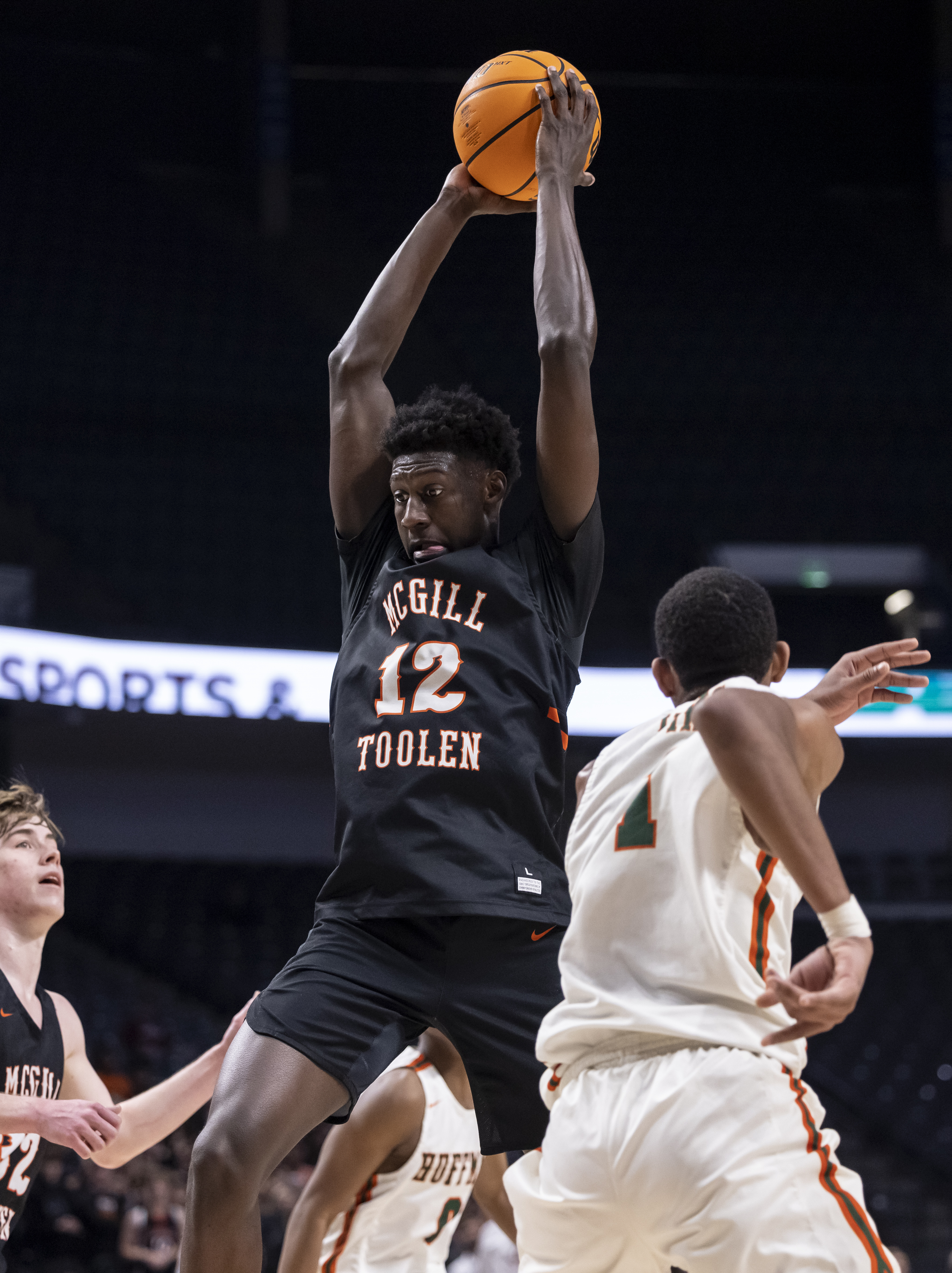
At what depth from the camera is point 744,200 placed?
17.0 m

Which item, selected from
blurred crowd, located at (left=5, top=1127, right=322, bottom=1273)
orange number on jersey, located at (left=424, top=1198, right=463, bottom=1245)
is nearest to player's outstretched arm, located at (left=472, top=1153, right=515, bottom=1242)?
orange number on jersey, located at (left=424, top=1198, right=463, bottom=1245)

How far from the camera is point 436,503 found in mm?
3166

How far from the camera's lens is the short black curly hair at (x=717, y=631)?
97.3 inches

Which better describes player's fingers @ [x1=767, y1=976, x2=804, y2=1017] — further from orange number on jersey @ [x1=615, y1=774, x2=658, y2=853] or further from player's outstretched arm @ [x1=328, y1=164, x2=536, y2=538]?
player's outstretched arm @ [x1=328, y1=164, x2=536, y2=538]

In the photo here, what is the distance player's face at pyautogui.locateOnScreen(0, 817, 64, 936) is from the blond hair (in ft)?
→ 0.06

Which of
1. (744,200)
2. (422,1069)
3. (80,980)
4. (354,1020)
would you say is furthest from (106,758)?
(354,1020)

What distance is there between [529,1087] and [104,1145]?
103cm

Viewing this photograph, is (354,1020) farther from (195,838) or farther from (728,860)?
(195,838)

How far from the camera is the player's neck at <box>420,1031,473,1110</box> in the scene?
4.07 meters

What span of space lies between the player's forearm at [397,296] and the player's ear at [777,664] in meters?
1.23

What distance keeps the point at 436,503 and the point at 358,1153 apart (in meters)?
1.86

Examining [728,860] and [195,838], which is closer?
[728,860]

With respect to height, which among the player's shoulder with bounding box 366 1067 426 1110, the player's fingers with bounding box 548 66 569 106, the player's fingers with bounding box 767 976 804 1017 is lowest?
the player's shoulder with bounding box 366 1067 426 1110

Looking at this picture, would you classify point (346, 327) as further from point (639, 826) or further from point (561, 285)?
point (639, 826)
